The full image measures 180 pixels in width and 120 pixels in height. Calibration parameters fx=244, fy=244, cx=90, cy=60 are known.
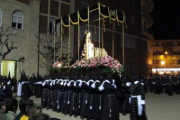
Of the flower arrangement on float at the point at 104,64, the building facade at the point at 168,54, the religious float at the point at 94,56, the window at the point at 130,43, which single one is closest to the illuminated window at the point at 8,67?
the religious float at the point at 94,56

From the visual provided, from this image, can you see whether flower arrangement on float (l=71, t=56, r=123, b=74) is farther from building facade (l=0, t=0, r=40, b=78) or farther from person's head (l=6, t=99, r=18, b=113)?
building facade (l=0, t=0, r=40, b=78)

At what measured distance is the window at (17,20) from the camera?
80.4 feet

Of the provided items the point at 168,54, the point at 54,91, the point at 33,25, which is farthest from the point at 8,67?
the point at 168,54

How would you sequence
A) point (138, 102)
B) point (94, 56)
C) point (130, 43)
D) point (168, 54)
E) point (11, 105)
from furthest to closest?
point (168, 54)
point (130, 43)
point (94, 56)
point (138, 102)
point (11, 105)

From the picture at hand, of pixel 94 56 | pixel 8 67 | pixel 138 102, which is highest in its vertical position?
pixel 94 56

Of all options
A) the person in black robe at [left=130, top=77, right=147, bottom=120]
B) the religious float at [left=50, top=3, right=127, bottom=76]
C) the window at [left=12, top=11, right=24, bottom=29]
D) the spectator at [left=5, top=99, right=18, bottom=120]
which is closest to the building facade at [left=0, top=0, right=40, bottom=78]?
the window at [left=12, top=11, right=24, bottom=29]

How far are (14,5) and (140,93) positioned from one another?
19.3m

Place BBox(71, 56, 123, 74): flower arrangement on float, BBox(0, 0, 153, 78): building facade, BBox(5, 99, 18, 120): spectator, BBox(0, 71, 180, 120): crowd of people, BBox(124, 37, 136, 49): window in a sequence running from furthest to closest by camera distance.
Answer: BBox(124, 37, 136, 49): window, BBox(0, 0, 153, 78): building facade, BBox(71, 56, 123, 74): flower arrangement on float, BBox(5, 99, 18, 120): spectator, BBox(0, 71, 180, 120): crowd of people

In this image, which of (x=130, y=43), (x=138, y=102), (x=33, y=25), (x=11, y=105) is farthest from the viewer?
(x=130, y=43)

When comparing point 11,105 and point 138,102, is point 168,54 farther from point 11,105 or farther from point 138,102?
point 11,105

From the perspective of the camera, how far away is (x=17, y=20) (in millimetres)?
24688

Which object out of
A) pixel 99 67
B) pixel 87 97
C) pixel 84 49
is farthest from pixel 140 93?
pixel 84 49

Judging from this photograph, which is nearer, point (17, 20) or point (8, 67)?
point (17, 20)

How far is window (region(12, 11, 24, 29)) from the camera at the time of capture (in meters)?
24.5
